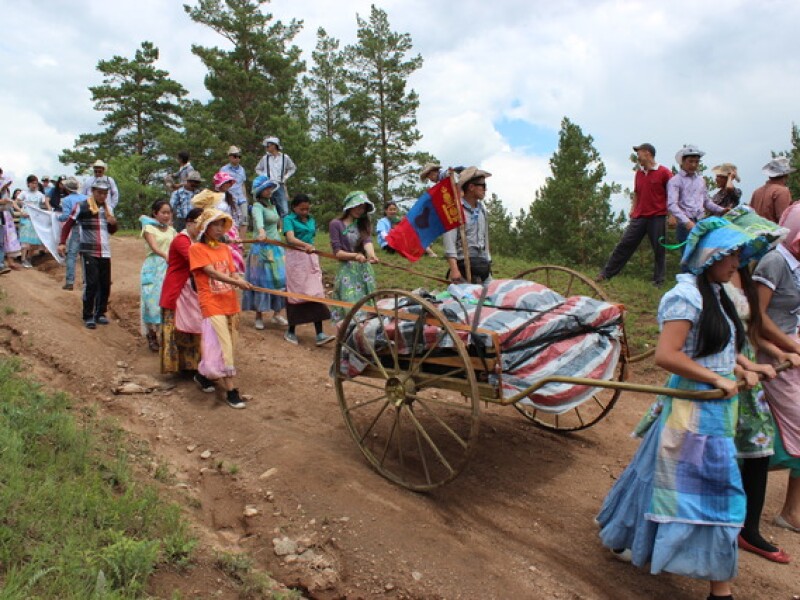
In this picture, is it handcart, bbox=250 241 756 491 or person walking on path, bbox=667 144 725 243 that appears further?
person walking on path, bbox=667 144 725 243

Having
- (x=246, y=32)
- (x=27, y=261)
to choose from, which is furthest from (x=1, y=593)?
(x=246, y=32)

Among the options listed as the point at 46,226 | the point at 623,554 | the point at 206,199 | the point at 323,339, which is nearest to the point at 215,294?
the point at 206,199

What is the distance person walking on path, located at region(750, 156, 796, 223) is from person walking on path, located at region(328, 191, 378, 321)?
182 inches

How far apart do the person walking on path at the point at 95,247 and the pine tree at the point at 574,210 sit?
1356cm

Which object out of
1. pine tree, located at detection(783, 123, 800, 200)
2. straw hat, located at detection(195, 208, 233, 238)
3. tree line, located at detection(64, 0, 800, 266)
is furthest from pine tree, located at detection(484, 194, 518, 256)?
straw hat, located at detection(195, 208, 233, 238)

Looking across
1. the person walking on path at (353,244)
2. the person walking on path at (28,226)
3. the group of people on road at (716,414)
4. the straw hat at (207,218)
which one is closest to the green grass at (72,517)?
the straw hat at (207,218)

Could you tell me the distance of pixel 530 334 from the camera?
3.80 meters

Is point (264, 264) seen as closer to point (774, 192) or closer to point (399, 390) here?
point (399, 390)

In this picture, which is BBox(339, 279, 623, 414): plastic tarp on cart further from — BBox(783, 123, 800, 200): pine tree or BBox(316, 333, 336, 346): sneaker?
BBox(783, 123, 800, 200): pine tree

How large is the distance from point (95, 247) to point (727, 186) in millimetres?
8247

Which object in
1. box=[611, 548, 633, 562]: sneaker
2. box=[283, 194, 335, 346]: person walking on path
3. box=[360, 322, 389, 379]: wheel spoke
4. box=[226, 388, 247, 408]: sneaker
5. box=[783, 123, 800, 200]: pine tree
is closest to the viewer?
box=[611, 548, 633, 562]: sneaker

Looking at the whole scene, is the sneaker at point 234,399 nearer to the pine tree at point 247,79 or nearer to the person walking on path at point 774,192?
the person walking on path at point 774,192

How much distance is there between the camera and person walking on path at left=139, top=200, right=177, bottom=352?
6828mm

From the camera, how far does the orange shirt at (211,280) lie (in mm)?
5492
